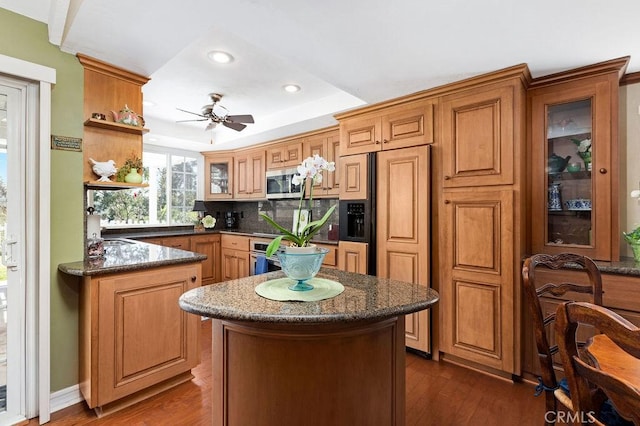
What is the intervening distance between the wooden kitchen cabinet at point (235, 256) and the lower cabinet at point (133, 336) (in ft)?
7.15

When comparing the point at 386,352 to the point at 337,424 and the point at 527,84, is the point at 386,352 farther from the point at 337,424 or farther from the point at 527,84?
the point at 527,84

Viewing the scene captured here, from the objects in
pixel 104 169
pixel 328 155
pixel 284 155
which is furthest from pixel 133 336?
pixel 284 155

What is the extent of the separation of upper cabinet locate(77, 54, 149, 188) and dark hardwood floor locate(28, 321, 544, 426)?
1.50 metres

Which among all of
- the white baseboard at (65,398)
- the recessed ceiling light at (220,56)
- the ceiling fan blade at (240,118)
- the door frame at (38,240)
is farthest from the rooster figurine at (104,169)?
the white baseboard at (65,398)

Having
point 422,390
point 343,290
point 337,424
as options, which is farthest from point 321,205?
point 337,424

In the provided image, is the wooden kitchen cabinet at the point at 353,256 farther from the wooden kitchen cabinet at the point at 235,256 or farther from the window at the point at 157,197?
the window at the point at 157,197

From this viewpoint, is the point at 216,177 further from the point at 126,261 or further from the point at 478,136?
the point at 478,136

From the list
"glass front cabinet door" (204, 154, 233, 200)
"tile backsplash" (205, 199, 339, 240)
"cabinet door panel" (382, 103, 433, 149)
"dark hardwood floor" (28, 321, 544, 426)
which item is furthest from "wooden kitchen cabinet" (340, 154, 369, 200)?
"glass front cabinet door" (204, 154, 233, 200)

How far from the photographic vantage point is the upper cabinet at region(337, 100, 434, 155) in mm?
2644

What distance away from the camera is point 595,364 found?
91cm

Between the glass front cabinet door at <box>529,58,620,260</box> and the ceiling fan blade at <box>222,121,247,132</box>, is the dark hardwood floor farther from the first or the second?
the ceiling fan blade at <box>222,121,247,132</box>

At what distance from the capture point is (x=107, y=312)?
6.02 ft

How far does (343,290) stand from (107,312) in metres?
1.48

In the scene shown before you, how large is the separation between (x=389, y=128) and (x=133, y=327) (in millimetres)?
2544
